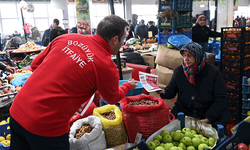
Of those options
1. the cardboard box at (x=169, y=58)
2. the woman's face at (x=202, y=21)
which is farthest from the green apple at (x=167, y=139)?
the woman's face at (x=202, y=21)

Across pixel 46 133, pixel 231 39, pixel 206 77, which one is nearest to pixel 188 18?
pixel 231 39

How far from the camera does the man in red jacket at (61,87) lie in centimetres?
135

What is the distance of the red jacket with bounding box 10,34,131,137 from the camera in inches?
53.1

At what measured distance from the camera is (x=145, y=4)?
72.3 ft

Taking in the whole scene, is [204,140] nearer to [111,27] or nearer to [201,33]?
[111,27]

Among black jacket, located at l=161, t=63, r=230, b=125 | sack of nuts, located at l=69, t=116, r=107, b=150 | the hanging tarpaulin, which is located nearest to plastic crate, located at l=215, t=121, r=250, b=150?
black jacket, located at l=161, t=63, r=230, b=125

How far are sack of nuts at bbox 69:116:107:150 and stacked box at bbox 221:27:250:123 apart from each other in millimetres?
2492

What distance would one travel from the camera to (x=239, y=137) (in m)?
1.65

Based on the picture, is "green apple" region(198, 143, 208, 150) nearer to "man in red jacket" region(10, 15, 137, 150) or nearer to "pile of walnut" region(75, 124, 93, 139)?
"man in red jacket" region(10, 15, 137, 150)

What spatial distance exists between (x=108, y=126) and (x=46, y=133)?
2.26 feet

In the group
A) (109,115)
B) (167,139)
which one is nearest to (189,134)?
(167,139)

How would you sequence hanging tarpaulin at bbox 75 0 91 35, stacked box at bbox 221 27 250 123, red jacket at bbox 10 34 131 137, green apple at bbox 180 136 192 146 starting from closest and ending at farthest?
red jacket at bbox 10 34 131 137 < green apple at bbox 180 136 192 146 < stacked box at bbox 221 27 250 123 < hanging tarpaulin at bbox 75 0 91 35

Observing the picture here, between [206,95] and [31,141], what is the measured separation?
178 centimetres

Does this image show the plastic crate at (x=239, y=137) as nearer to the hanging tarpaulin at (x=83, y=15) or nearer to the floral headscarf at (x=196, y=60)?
the floral headscarf at (x=196, y=60)
